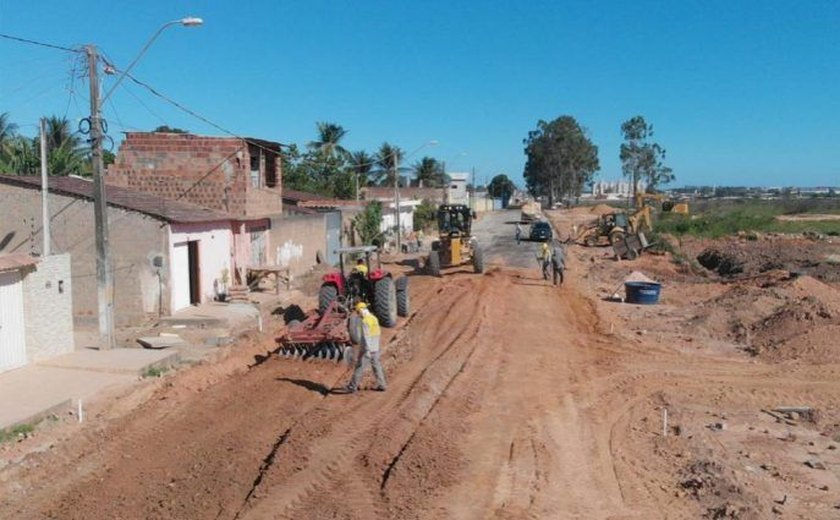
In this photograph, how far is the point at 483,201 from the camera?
123 m

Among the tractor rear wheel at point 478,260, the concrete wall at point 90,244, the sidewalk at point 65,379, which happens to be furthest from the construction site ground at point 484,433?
the tractor rear wheel at point 478,260

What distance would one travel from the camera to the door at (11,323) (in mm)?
13820

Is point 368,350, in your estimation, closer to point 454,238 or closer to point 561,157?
point 454,238

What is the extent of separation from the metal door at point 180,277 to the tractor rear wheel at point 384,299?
6047mm

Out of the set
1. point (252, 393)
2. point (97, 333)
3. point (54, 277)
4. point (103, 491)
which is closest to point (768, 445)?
point (252, 393)

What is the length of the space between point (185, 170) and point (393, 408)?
1679 cm

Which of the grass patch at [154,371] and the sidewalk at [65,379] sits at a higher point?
the sidewalk at [65,379]

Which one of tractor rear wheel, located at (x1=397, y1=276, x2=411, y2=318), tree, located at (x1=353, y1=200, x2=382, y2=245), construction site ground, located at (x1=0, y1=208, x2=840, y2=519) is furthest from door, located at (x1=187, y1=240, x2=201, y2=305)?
tree, located at (x1=353, y1=200, x2=382, y2=245)

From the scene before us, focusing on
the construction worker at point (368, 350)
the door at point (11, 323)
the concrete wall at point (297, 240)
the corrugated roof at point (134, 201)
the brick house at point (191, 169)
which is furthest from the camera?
the concrete wall at point (297, 240)

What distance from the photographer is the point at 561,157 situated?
120 m

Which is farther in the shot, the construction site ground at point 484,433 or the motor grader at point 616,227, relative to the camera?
the motor grader at point 616,227

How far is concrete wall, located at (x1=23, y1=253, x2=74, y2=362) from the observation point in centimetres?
1449

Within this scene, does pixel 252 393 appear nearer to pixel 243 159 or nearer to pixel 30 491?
pixel 30 491

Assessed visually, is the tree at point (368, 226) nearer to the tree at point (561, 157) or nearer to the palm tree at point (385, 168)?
the palm tree at point (385, 168)
